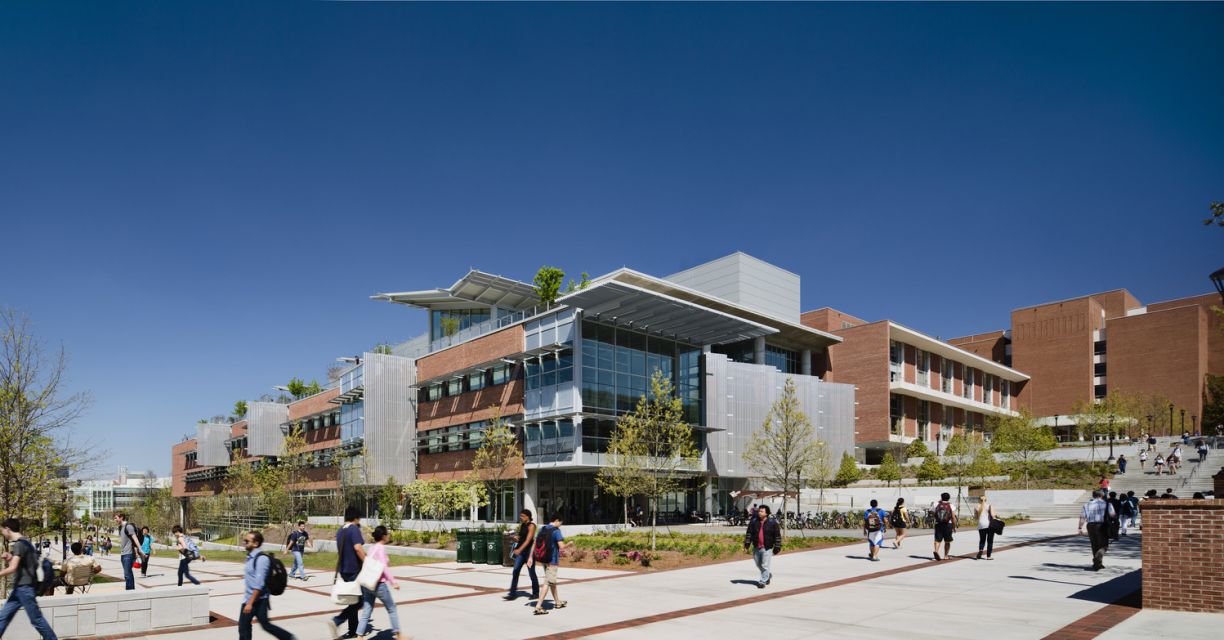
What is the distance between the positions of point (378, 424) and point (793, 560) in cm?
3749

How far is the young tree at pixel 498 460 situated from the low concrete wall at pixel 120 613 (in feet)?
84.6

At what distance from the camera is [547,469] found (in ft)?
147

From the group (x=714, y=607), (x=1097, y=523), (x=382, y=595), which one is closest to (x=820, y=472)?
(x=1097, y=523)

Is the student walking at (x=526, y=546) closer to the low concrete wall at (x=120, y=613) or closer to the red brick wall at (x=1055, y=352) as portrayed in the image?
the low concrete wall at (x=120, y=613)

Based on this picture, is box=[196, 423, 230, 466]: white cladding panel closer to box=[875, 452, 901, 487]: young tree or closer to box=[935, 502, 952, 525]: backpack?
box=[875, 452, 901, 487]: young tree

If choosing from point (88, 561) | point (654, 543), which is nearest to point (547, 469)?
point (654, 543)

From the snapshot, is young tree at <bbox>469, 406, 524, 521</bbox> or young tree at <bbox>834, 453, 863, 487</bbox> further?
young tree at <bbox>834, 453, 863, 487</bbox>

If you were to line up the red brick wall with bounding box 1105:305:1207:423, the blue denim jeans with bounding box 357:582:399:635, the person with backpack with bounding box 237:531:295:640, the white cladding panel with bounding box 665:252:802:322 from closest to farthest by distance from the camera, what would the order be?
the person with backpack with bounding box 237:531:295:640 < the blue denim jeans with bounding box 357:582:399:635 < the white cladding panel with bounding box 665:252:802:322 < the red brick wall with bounding box 1105:305:1207:423

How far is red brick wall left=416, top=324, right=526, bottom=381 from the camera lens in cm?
4641

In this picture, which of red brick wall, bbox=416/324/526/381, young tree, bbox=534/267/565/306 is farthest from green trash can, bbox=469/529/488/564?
young tree, bbox=534/267/565/306

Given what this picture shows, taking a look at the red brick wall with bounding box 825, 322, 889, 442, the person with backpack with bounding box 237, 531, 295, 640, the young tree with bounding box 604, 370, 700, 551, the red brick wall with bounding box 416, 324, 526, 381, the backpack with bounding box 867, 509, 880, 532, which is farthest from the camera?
the red brick wall with bounding box 825, 322, 889, 442

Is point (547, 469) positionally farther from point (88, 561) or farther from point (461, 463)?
point (88, 561)

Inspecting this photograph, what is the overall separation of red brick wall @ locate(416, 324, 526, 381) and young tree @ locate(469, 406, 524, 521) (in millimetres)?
3556

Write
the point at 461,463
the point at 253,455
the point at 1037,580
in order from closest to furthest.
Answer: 1. the point at 1037,580
2. the point at 461,463
3. the point at 253,455
